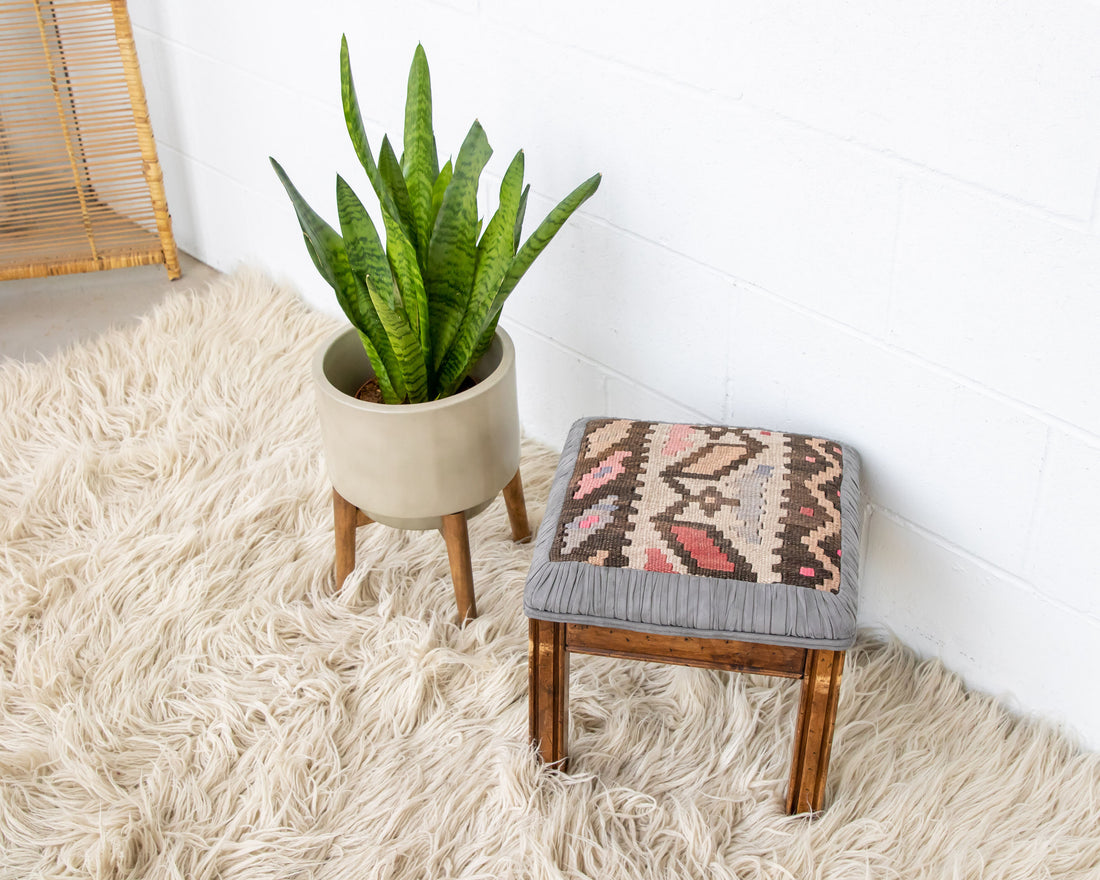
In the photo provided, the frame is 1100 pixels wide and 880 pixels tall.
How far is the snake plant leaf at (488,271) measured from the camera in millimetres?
1223

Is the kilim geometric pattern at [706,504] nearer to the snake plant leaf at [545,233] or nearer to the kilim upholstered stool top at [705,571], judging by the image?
the kilim upholstered stool top at [705,571]

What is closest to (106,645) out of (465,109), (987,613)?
(465,109)

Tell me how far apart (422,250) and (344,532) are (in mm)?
395

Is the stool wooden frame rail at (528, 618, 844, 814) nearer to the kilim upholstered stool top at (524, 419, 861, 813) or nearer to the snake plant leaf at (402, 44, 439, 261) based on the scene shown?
the kilim upholstered stool top at (524, 419, 861, 813)

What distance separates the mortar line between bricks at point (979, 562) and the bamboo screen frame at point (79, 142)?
164 cm

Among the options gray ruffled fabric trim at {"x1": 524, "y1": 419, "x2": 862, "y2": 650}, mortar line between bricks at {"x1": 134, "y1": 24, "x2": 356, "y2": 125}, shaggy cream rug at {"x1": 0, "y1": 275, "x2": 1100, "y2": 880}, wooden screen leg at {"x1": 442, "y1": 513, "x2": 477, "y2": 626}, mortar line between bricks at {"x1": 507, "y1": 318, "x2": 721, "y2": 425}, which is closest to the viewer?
gray ruffled fabric trim at {"x1": 524, "y1": 419, "x2": 862, "y2": 650}

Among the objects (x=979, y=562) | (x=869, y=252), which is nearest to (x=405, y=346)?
(x=869, y=252)


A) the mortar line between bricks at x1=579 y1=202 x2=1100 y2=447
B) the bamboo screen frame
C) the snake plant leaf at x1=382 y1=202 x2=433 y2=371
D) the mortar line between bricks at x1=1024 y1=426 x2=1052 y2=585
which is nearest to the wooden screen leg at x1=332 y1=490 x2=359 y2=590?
the snake plant leaf at x1=382 y1=202 x2=433 y2=371

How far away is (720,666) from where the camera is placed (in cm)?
105

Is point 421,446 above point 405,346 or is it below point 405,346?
below

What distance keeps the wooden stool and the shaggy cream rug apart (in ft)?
0.11

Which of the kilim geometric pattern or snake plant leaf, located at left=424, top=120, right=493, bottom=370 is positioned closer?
the kilim geometric pattern

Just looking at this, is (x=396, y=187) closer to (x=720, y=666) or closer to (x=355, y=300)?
(x=355, y=300)

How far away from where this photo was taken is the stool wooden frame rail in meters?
1.03
